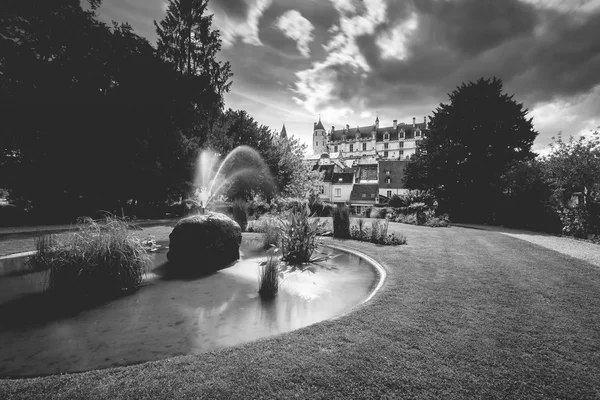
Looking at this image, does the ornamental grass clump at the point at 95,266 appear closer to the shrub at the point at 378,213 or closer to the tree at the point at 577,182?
the tree at the point at 577,182

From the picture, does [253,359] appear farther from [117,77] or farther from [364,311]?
[117,77]

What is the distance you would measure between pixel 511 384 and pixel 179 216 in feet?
80.0

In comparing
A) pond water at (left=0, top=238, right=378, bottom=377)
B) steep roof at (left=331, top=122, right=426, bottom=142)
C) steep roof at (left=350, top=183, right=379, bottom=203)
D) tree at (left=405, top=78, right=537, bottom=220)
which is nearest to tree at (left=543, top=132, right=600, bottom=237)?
tree at (left=405, top=78, right=537, bottom=220)

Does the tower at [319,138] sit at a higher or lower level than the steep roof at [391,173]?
higher

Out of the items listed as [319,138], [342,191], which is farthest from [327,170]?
[319,138]

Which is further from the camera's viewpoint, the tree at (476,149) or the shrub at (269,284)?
the tree at (476,149)

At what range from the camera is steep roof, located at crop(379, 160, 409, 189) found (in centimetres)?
4875

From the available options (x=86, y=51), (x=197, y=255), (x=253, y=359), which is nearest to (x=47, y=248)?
(x=197, y=255)

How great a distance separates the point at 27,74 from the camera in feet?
54.6

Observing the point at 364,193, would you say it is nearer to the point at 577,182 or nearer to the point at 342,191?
the point at 342,191

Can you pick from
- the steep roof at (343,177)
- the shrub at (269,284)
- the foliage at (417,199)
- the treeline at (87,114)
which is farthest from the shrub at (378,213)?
the steep roof at (343,177)

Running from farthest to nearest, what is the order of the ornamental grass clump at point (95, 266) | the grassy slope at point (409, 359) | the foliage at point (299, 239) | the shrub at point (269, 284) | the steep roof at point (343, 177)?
the steep roof at point (343, 177) → the foliage at point (299, 239) → the shrub at point (269, 284) → the ornamental grass clump at point (95, 266) → the grassy slope at point (409, 359)

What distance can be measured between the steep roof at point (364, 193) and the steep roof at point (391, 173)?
1.78 meters

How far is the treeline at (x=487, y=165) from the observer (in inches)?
776
